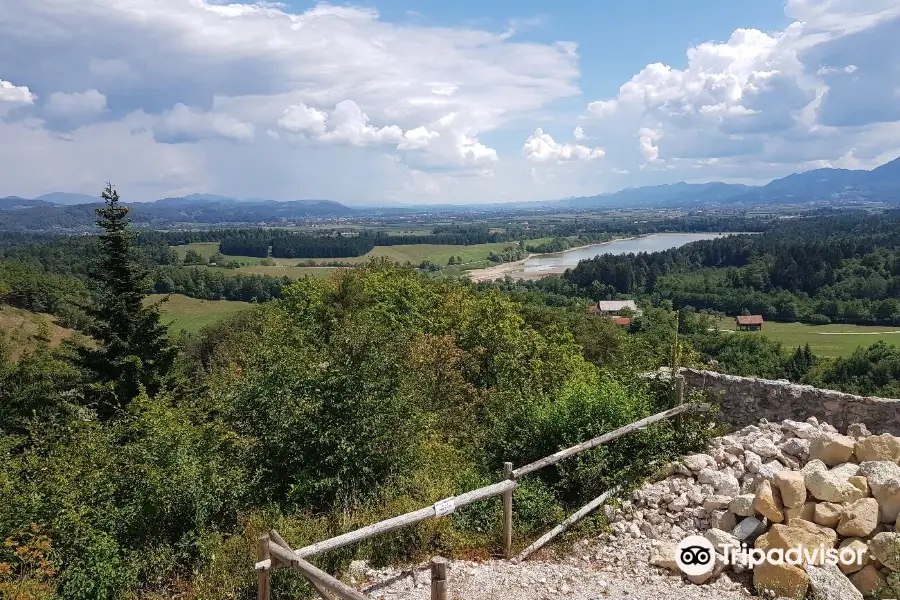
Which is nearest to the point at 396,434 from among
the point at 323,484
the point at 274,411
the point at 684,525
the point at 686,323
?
the point at 323,484

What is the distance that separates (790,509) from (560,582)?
271cm

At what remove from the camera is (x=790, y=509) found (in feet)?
20.7

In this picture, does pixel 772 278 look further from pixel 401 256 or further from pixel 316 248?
pixel 316 248

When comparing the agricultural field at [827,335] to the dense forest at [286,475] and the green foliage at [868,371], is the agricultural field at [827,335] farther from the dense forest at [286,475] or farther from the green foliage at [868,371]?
the dense forest at [286,475]

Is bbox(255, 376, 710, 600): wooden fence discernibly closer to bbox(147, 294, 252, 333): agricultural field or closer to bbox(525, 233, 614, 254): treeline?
bbox(147, 294, 252, 333): agricultural field

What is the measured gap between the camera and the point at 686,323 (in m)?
65.7

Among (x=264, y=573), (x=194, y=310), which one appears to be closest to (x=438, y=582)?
(x=264, y=573)

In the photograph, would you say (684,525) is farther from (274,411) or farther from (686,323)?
(686,323)

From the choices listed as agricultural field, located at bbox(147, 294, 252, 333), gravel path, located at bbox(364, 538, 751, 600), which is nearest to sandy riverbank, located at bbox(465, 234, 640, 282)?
agricultural field, located at bbox(147, 294, 252, 333)

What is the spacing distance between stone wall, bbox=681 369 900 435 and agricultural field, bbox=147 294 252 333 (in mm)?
66240

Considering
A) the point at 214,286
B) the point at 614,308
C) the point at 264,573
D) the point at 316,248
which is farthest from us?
the point at 316,248

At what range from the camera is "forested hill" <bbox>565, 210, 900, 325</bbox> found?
75688mm

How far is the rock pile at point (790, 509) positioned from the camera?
5.68 meters

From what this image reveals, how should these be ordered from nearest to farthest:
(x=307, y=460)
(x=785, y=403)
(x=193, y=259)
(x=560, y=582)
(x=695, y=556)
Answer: (x=560, y=582)
(x=695, y=556)
(x=307, y=460)
(x=785, y=403)
(x=193, y=259)
